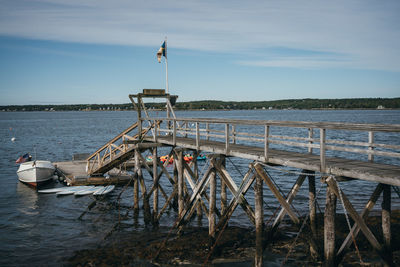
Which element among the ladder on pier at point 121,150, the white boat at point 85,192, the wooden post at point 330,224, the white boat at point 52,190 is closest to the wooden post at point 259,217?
the wooden post at point 330,224

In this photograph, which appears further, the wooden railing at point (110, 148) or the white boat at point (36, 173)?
the white boat at point (36, 173)

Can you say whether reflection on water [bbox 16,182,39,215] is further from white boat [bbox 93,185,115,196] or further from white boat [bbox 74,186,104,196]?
white boat [bbox 93,185,115,196]

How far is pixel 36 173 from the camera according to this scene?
25703 mm

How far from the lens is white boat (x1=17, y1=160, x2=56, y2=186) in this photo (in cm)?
2578

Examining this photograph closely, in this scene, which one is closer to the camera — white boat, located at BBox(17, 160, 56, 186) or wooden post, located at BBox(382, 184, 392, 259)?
wooden post, located at BBox(382, 184, 392, 259)

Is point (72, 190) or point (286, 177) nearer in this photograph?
point (72, 190)

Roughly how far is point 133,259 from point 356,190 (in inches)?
625

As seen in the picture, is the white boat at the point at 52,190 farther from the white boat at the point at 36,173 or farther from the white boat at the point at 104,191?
the white boat at the point at 104,191

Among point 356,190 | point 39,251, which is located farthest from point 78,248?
point 356,190

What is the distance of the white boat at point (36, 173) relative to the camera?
25781 mm

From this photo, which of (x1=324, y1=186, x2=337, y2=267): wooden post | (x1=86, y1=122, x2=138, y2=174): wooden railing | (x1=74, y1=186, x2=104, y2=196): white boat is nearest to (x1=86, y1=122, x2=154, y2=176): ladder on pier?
(x1=86, y1=122, x2=138, y2=174): wooden railing

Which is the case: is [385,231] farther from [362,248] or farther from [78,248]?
[78,248]

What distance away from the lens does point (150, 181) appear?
28.7 m

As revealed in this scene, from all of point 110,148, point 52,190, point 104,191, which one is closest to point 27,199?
point 52,190
